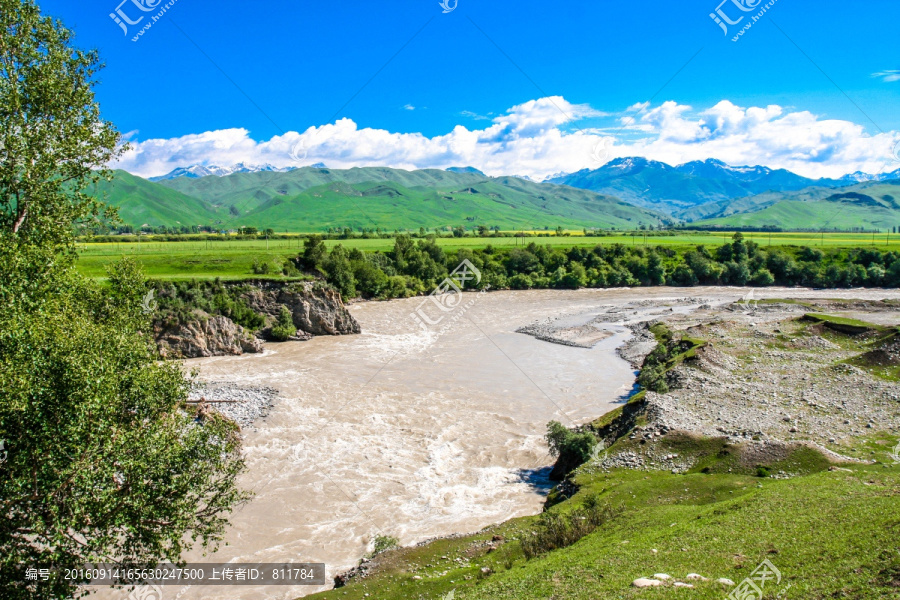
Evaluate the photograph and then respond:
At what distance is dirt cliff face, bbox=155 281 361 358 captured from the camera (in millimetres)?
47656

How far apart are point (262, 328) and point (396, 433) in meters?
30.5

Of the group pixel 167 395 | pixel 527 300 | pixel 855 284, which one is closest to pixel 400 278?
pixel 527 300

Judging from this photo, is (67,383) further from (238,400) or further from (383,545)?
(238,400)

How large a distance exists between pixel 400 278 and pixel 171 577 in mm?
72501

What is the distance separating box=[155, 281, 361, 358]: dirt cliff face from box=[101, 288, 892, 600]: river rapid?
182 centimetres

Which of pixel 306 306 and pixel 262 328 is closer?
pixel 262 328

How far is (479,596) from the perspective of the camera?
13.0 metres

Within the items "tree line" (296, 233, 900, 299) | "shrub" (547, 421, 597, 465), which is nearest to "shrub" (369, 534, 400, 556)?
"shrub" (547, 421, 597, 465)

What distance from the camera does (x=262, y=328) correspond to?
5556 cm

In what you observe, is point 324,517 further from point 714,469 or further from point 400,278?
point 400,278

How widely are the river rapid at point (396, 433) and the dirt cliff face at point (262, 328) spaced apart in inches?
71.6

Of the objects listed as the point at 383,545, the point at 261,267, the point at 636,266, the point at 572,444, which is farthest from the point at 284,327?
the point at 636,266

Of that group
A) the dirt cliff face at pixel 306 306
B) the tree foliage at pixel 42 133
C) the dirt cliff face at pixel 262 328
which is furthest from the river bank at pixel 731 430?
the dirt cliff face at pixel 306 306

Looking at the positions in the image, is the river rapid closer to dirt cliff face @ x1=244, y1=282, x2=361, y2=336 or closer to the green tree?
dirt cliff face @ x1=244, y1=282, x2=361, y2=336
